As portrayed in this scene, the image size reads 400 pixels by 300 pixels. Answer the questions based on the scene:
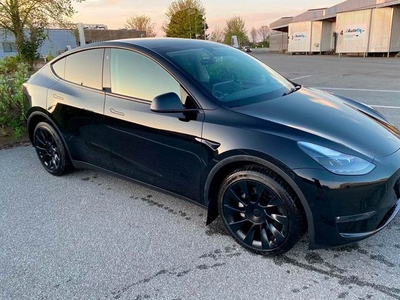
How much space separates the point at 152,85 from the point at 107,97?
555 millimetres

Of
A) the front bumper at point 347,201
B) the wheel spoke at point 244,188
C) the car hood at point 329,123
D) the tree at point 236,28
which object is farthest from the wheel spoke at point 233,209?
the tree at point 236,28

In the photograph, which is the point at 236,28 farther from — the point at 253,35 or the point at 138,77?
the point at 138,77

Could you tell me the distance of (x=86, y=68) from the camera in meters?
3.47

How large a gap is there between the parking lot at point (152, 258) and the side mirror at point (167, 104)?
108 cm

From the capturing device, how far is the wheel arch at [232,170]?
220 cm

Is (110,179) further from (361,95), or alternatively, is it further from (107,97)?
(361,95)

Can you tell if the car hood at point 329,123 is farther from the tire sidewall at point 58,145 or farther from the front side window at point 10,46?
the front side window at point 10,46

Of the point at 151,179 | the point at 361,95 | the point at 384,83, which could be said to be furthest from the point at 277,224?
the point at 384,83

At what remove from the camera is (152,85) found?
2918 millimetres

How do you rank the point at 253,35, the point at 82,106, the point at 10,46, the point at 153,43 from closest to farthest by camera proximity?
the point at 153,43, the point at 82,106, the point at 10,46, the point at 253,35

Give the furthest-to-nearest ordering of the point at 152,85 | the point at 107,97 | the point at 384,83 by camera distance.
Result: the point at 384,83
the point at 107,97
the point at 152,85

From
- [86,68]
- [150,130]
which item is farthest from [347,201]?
[86,68]

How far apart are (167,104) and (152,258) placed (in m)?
1.21

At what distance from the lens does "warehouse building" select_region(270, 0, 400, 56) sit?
21.4 metres
